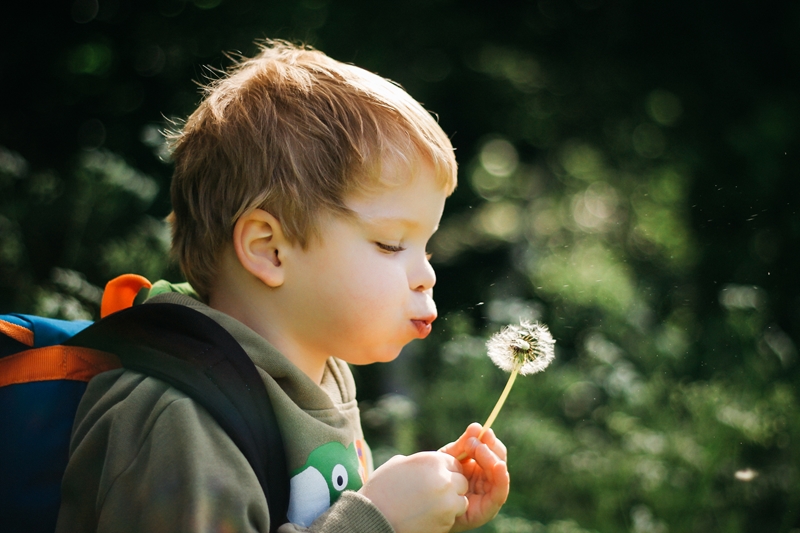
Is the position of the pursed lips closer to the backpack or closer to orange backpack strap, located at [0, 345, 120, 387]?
the backpack

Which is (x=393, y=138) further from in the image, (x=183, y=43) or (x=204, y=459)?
(x=183, y=43)

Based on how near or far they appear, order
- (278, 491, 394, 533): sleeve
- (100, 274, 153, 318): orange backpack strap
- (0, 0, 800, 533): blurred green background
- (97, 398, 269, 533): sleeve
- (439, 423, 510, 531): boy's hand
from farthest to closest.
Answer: (0, 0, 800, 533): blurred green background < (100, 274, 153, 318): orange backpack strap < (439, 423, 510, 531): boy's hand < (278, 491, 394, 533): sleeve < (97, 398, 269, 533): sleeve

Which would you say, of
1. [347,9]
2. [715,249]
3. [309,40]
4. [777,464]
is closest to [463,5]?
[347,9]

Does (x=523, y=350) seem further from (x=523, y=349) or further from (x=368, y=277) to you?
(x=368, y=277)

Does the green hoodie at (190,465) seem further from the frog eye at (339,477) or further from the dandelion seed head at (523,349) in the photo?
the dandelion seed head at (523,349)

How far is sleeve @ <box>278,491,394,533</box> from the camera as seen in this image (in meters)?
0.79

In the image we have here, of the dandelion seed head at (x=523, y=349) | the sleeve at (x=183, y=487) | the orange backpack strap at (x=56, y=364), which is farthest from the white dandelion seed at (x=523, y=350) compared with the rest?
the orange backpack strap at (x=56, y=364)

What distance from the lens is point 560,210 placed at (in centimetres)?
255

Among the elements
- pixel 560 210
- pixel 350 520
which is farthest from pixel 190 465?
pixel 560 210

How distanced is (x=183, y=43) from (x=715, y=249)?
187cm

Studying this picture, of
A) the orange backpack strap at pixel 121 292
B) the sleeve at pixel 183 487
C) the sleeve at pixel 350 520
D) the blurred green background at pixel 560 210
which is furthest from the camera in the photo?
the blurred green background at pixel 560 210

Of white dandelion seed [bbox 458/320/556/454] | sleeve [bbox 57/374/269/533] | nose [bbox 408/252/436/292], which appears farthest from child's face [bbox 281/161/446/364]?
sleeve [bbox 57/374/269/533]

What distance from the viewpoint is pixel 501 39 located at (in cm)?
264

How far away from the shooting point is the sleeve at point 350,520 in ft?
2.58
